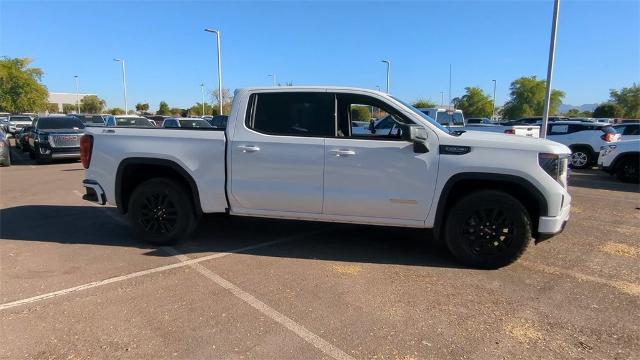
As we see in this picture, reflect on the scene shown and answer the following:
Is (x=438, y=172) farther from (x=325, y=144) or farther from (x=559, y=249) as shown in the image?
(x=559, y=249)

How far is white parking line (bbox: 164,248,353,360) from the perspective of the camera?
124 inches

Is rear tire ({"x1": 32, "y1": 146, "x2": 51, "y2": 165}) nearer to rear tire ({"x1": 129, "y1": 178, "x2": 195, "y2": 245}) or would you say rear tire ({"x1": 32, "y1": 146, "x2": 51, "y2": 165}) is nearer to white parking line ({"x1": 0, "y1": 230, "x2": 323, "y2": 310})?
rear tire ({"x1": 129, "y1": 178, "x2": 195, "y2": 245})

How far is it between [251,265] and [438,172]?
2.25m

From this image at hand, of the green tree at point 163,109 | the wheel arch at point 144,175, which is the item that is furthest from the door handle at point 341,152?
the green tree at point 163,109

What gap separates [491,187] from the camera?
15.7 feet

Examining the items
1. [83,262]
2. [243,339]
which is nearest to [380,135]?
[243,339]

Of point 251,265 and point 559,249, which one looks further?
point 559,249

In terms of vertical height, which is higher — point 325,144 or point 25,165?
point 325,144

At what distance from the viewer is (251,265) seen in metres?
4.87

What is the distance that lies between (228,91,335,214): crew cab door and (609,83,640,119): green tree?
2754 inches

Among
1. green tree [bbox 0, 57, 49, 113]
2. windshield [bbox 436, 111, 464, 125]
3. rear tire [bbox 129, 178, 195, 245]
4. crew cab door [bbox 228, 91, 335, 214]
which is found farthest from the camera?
green tree [bbox 0, 57, 49, 113]

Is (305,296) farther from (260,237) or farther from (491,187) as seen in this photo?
(491,187)

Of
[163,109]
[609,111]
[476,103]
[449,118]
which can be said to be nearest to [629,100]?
[609,111]

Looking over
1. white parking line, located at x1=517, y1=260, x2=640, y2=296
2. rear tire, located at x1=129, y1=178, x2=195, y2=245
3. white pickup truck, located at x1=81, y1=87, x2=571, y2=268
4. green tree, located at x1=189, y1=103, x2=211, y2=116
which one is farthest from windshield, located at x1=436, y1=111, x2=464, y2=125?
green tree, located at x1=189, y1=103, x2=211, y2=116
